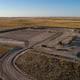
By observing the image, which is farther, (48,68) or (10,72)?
(48,68)

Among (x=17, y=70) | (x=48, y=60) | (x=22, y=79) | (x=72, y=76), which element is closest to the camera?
(x=22, y=79)

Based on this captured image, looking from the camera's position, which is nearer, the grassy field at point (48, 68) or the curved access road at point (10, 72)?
the curved access road at point (10, 72)

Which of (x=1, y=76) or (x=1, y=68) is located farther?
(x=1, y=68)

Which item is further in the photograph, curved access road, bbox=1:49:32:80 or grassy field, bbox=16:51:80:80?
grassy field, bbox=16:51:80:80

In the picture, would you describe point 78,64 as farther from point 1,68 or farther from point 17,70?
point 1,68

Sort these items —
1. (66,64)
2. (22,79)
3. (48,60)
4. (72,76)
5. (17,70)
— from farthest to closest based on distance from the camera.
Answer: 1. (48,60)
2. (66,64)
3. (17,70)
4. (72,76)
5. (22,79)

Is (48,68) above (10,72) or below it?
below

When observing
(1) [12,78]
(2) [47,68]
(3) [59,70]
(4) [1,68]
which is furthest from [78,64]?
(4) [1,68]
